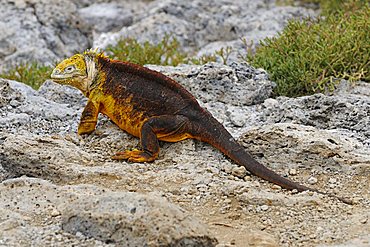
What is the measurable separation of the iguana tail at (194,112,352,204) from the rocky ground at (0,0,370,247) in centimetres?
7

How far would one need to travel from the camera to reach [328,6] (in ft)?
39.7

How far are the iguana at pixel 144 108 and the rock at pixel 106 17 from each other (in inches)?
278

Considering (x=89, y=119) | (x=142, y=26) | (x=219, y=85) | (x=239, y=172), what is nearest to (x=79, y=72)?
(x=89, y=119)

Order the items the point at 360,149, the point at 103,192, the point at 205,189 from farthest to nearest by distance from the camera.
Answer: the point at 360,149, the point at 205,189, the point at 103,192

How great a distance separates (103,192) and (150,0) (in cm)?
1005

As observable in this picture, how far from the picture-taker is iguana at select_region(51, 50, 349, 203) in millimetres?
5957

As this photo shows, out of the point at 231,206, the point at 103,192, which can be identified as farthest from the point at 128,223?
the point at 231,206

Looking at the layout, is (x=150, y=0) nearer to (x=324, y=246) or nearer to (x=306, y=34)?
(x=306, y=34)

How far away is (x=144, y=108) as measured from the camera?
6.21 m

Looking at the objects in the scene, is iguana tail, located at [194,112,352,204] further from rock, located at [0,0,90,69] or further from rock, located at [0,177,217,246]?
rock, located at [0,0,90,69]

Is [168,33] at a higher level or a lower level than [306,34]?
lower

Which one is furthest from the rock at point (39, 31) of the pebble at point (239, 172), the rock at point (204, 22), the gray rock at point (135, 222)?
the gray rock at point (135, 222)

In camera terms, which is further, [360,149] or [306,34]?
[306,34]

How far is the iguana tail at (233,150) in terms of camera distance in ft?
18.5
